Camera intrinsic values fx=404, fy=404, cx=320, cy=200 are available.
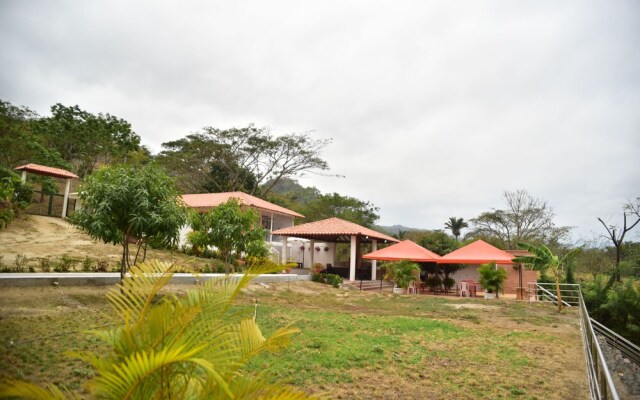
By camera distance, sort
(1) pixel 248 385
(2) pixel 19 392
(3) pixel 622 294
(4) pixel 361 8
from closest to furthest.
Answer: (2) pixel 19 392 → (1) pixel 248 385 → (4) pixel 361 8 → (3) pixel 622 294

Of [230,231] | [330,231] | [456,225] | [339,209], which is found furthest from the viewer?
[456,225]

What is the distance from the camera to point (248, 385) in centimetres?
220

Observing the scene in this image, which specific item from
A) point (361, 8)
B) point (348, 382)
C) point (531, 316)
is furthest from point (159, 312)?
point (531, 316)

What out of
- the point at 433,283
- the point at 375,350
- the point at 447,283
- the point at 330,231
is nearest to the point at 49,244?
the point at 330,231

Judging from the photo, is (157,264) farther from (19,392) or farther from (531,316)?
(531,316)

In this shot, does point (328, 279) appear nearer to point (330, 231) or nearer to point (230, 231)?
point (330, 231)

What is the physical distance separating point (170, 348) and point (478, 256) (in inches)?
839

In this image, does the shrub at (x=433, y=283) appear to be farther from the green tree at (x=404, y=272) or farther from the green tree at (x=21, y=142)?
the green tree at (x=21, y=142)

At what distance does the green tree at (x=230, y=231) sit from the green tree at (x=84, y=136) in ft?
77.8

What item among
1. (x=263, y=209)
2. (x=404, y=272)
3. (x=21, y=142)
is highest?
(x=21, y=142)

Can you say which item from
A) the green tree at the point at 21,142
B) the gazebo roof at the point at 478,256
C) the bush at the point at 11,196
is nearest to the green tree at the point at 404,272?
the gazebo roof at the point at 478,256

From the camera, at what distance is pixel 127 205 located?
1038 centimetres

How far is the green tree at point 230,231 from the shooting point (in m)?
16.2

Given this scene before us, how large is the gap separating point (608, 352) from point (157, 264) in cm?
1632
